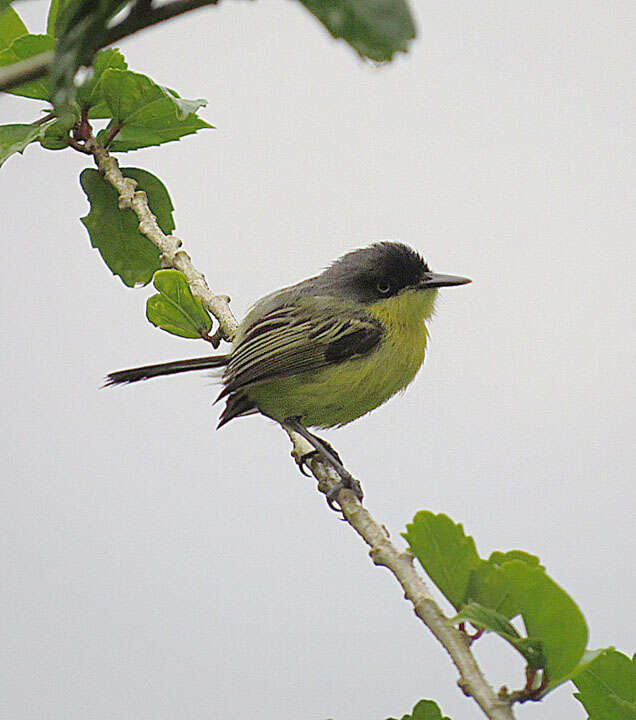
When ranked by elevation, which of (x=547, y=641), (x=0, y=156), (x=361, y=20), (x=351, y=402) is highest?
(x=0, y=156)

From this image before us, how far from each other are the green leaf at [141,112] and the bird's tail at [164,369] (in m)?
0.31

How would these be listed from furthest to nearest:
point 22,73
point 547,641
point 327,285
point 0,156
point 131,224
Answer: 1. point 327,285
2. point 131,224
3. point 0,156
4. point 547,641
5. point 22,73

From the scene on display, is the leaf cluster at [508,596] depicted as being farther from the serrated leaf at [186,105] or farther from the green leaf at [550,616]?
the serrated leaf at [186,105]

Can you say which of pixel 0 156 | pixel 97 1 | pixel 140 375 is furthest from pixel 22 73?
pixel 140 375

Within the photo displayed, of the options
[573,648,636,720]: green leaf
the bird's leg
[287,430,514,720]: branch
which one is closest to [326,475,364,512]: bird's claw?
the bird's leg

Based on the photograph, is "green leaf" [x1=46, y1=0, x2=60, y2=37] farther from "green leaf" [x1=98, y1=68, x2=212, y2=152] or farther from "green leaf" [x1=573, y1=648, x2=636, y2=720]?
"green leaf" [x1=573, y1=648, x2=636, y2=720]

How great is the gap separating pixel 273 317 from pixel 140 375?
Answer: 0.24m

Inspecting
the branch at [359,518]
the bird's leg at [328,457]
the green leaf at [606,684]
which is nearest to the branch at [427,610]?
the branch at [359,518]

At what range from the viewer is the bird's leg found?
3.43 ft

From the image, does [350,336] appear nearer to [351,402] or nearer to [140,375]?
[351,402]

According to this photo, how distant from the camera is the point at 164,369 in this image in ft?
4.13

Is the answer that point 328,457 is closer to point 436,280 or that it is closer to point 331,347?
point 331,347

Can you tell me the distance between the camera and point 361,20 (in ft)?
0.81

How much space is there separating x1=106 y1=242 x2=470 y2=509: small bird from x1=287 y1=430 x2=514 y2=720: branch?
18.0 inches
